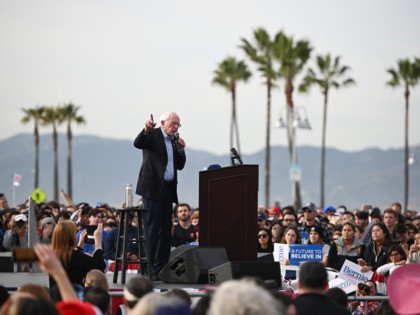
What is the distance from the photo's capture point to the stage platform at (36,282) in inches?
503

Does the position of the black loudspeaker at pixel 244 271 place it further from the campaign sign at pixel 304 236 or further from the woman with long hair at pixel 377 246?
the campaign sign at pixel 304 236

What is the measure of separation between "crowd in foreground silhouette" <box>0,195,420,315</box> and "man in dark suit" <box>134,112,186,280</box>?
0.42 m

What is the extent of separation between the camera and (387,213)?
20.9 meters

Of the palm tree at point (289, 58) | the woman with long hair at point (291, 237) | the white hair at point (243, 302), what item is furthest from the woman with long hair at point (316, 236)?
the palm tree at point (289, 58)

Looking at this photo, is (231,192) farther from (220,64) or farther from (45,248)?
(220,64)

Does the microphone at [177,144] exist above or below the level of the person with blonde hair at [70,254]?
above

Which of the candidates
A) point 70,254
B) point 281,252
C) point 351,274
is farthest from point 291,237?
point 70,254

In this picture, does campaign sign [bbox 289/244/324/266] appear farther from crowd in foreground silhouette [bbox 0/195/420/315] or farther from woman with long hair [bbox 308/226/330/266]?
woman with long hair [bbox 308/226/330/266]

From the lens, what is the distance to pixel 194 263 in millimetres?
13344

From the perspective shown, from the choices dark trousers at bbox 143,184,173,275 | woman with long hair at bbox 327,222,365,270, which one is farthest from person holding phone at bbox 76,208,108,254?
dark trousers at bbox 143,184,173,275

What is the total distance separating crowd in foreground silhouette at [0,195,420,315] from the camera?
264 inches

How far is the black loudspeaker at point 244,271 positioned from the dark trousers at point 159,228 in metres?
1.01

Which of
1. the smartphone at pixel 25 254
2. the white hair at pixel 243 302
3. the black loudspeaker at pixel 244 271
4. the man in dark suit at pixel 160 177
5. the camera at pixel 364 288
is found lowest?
the camera at pixel 364 288

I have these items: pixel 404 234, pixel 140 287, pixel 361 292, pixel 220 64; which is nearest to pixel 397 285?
pixel 140 287
